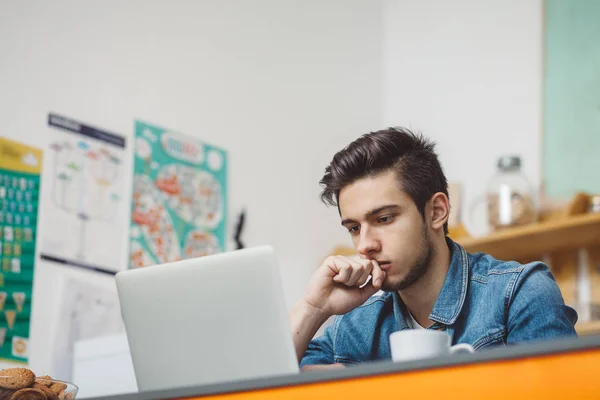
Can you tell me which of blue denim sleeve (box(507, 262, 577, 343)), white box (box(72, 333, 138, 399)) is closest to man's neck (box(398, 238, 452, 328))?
blue denim sleeve (box(507, 262, 577, 343))

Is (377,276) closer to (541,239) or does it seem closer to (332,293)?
(332,293)

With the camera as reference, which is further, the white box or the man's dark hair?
the white box

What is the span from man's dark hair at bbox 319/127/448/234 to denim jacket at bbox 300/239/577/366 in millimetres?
147

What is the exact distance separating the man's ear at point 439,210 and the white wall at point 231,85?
1.13 meters

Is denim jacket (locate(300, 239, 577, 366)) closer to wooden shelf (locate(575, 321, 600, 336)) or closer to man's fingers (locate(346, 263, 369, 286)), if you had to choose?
man's fingers (locate(346, 263, 369, 286))

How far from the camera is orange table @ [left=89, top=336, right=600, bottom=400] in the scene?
81 cm

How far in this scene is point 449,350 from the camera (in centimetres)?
111

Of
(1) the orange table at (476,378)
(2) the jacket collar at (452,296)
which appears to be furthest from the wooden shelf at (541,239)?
(1) the orange table at (476,378)

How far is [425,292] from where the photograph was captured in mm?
1836

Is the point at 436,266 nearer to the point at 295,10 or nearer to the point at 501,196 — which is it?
the point at 501,196

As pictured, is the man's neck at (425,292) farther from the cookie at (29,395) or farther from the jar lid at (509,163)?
the jar lid at (509,163)

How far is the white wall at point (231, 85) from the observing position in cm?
247

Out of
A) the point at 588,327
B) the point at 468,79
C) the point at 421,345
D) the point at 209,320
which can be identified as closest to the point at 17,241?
the point at 209,320

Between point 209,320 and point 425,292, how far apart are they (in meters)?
0.72
